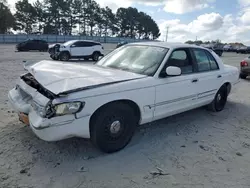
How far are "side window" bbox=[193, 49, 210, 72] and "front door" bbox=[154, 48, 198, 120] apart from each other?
0.21 m

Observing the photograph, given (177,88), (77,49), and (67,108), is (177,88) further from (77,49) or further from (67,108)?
(77,49)

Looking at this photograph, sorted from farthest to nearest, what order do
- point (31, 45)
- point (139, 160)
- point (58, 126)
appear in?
point (31, 45)
point (139, 160)
point (58, 126)

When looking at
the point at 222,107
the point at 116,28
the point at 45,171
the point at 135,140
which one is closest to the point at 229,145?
the point at 135,140

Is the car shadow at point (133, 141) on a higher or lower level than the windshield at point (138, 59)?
lower

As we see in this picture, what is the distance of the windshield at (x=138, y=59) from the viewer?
397 cm

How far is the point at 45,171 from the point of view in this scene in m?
3.01

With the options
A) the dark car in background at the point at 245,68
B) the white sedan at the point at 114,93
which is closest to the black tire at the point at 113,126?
the white sedan at the point at 114,93

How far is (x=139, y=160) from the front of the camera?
3.36 m

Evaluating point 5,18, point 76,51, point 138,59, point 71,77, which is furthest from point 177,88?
point 5,18

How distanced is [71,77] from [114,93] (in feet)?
2.10

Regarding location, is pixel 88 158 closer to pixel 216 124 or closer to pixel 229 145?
pixel 229 145

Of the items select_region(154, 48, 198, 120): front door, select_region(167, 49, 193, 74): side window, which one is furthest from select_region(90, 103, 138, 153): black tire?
select_region(167, 49, 193, 74): side window

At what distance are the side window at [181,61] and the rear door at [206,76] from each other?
0.72ft

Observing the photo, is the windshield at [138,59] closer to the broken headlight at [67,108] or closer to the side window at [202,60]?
the side window at [202,60]
